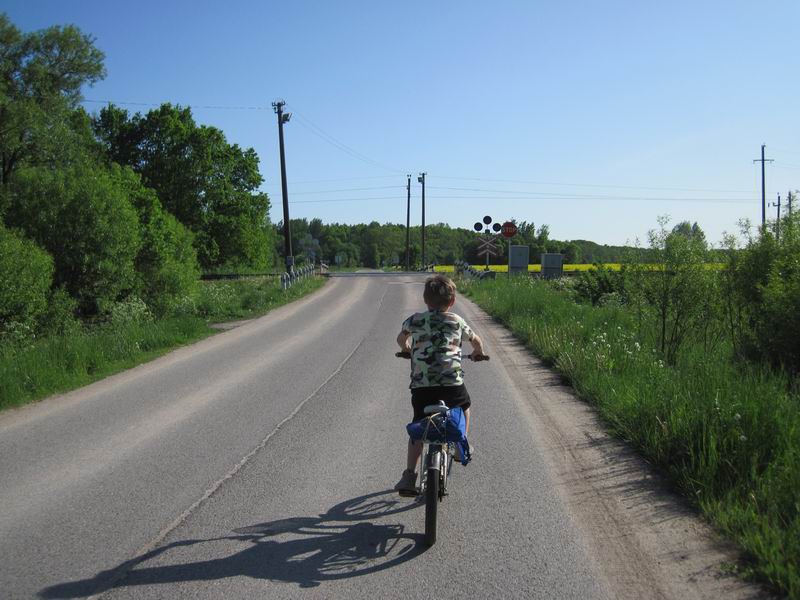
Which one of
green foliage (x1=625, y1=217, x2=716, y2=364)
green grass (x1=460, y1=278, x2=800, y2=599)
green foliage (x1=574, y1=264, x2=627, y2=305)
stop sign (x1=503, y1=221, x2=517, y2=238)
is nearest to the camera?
green grass (x1=460, y1=278, x2=800, y2=599)

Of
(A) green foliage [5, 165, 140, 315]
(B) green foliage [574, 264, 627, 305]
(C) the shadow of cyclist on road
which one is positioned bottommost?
(C) the shadow of cyclist on road

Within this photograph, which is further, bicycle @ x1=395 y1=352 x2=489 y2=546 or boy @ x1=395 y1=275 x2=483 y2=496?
boy @ x1=395 y1=275 x2=483 y2=496

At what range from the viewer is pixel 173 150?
4916 centimetres

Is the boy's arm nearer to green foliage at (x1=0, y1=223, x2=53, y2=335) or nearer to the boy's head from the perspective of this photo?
the boy's head

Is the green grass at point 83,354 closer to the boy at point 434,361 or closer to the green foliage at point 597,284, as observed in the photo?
the boy at point 434,361

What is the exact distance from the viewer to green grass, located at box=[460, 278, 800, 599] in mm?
4242

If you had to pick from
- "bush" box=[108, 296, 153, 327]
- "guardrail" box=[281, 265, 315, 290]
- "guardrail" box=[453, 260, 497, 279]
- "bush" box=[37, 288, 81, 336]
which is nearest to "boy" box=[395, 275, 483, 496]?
Answer: "bush" box=[37, 288, 81, 336]

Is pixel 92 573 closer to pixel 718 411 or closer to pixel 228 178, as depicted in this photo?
pixel 718 411

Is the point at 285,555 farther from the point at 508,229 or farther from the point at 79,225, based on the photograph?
the point at 508,229

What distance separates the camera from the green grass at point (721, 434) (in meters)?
4.24

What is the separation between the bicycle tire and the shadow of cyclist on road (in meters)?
0.10

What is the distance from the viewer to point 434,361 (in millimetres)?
5105

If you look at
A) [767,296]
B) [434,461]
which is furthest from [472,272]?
[434,461]

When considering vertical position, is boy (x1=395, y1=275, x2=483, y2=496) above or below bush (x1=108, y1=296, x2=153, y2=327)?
above
